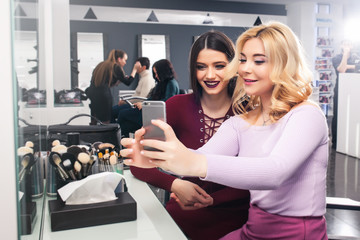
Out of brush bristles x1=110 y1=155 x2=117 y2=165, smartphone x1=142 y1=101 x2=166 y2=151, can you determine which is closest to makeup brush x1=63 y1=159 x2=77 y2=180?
brush bristles x1=110 y1=155 x2=117 y2=165

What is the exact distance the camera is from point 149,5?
9453 mm

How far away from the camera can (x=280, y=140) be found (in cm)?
113

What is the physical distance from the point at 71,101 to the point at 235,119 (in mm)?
2990

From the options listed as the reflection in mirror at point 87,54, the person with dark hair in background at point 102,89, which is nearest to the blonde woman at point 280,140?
the person with dark hair in background at point 102,89

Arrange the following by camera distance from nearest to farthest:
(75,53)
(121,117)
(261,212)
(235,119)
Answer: (261,212) < (235,119) < (121,117) < (75,53)

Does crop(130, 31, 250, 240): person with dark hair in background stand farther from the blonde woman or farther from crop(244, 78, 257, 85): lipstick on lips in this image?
crop(244, 78, 257, 85): lipstick on lips

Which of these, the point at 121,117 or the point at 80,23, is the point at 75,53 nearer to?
the point at 80,23

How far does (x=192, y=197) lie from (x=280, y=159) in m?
0.56

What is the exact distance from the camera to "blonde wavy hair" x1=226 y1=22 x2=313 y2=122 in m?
1.27

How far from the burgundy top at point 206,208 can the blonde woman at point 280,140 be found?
0.52 ft

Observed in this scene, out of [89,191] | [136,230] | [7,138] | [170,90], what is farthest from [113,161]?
[170,90]

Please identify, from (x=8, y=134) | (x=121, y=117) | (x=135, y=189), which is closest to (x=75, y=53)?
(x=121, y=117)

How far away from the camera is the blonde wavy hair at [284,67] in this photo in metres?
1.27

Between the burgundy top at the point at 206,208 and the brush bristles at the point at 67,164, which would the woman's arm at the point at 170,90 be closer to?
the burgundy top at the point at 206,208
